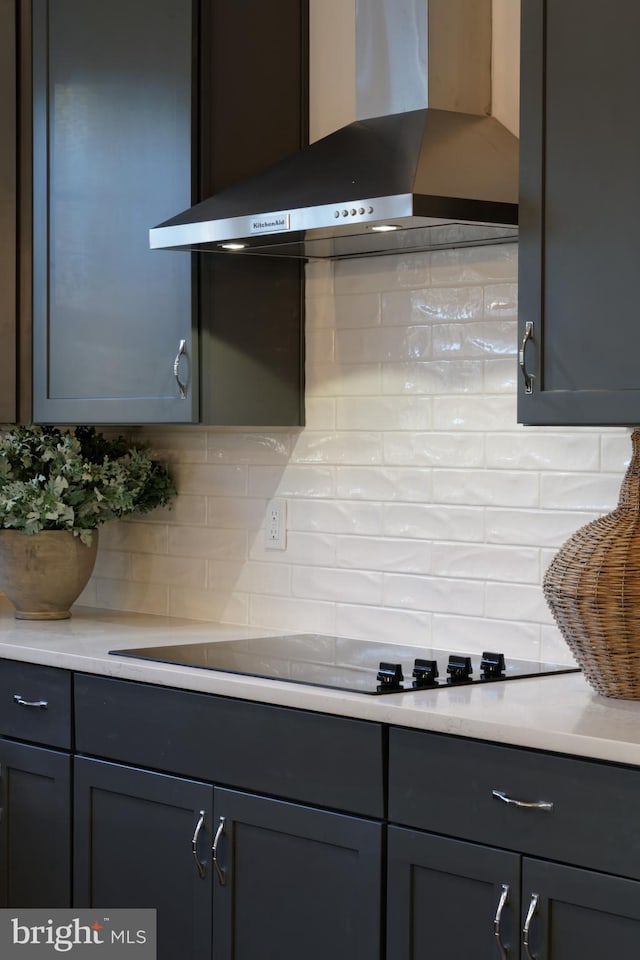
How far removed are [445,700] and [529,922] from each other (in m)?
0.42

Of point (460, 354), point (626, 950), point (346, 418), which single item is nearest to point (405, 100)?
point (460, 354)

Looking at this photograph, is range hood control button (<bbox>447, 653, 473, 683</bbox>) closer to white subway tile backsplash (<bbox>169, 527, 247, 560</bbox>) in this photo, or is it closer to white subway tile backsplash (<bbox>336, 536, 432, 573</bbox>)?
white subway tile backsplash (<bbox>336, 536, 432, 573</bbox>)

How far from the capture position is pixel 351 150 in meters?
2.82

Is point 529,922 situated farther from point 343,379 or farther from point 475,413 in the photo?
point 343,379

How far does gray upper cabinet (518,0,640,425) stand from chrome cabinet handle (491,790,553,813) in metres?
0.66

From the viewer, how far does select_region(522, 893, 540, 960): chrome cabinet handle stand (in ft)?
6.99

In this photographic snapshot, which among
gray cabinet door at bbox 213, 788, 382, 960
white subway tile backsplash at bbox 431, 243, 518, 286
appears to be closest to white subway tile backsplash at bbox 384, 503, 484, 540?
white subway tile backsplash at bbox 431, 243, 518, 286

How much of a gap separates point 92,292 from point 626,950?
2.07 metres

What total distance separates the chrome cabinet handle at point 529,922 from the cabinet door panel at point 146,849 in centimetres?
75

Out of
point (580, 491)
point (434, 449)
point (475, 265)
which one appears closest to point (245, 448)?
point (434, 449)

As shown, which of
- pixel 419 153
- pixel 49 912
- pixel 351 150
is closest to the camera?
pixel 419 153

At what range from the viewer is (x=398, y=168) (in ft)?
8.63

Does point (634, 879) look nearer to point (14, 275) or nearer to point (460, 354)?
point (460, 354)

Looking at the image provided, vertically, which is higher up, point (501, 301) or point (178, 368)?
point (501, 301)
